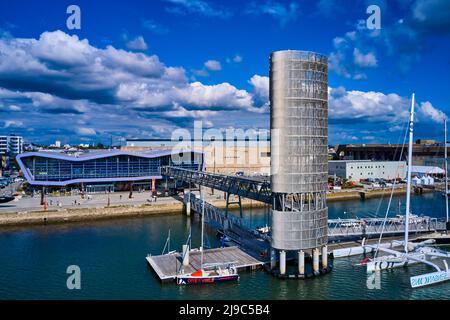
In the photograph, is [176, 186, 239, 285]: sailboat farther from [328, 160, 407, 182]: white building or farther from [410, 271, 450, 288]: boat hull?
[328, 160, 407, 182]: white building

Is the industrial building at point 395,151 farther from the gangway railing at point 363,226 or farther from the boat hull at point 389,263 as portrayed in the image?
Result: the boat hull at point 389,263

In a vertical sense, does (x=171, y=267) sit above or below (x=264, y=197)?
below

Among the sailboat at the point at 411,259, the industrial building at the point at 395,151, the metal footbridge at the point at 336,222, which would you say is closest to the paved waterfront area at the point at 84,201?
the metal footbridge at the point at 336,222

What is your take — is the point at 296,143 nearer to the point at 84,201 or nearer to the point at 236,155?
the point at 84,201

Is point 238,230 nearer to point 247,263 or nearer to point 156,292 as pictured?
point 247,263

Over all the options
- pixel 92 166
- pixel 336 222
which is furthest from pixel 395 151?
pixel 92 166
